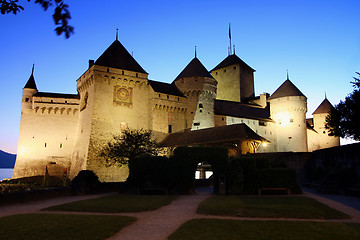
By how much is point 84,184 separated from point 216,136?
45.0 feet

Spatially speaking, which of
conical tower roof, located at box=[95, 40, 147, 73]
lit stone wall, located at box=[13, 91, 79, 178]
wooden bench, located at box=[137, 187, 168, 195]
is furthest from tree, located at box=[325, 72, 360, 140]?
lit stone wall, located at box=[13, 91, 79, 178]

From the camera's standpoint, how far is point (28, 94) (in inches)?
1454

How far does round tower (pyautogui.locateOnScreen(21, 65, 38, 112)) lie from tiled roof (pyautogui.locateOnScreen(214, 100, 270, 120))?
22997 millimetres

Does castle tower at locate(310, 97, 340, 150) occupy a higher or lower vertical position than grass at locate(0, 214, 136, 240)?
higher

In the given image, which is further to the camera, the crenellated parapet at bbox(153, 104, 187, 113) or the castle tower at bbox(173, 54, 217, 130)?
the castle tower at bbox(173, 54, 217, 130)

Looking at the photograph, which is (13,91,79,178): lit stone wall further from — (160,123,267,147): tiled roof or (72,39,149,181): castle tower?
(160,123,267,147): tiled roof

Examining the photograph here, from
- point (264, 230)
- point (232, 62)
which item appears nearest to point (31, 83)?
point (232, 62)

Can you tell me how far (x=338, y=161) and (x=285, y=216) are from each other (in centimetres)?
1237

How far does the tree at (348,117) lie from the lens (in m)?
Answer: 20.0

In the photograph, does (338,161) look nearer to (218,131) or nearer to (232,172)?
(232,172)

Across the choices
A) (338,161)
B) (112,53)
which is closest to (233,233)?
(338,161)

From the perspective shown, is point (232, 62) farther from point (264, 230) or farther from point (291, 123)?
point (264, 230)

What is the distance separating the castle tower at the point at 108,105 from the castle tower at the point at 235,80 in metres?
21.3

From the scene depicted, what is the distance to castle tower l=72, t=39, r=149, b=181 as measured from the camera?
31.5 m
